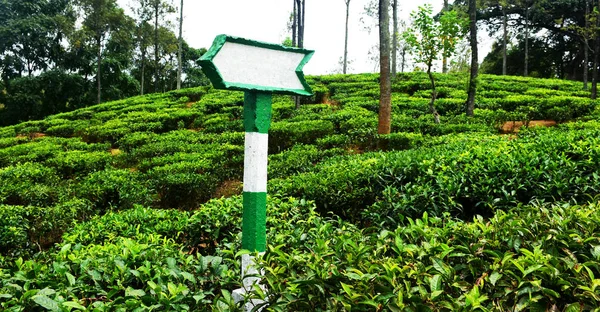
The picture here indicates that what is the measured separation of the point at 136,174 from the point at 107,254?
4.60 m

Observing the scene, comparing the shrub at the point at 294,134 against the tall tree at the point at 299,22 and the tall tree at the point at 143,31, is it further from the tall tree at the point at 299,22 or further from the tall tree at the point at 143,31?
the tall tree at the point at 143,31

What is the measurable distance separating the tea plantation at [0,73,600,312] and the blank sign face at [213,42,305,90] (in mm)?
867

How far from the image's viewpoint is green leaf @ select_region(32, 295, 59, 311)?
1464 millimetres

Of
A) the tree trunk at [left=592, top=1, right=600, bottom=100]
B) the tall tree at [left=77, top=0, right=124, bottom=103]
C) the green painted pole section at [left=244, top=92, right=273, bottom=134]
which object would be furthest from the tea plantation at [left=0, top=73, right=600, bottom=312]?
the tall tree at [left=77, top=0, right=124, bottom=103]

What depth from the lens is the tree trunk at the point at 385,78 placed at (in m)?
7.96

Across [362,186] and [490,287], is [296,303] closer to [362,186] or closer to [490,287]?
[490,287]

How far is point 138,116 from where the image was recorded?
1288cm

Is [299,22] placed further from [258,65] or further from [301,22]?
[258,65]

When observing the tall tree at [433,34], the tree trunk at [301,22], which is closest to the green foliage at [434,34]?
the tall tree at [433,34]

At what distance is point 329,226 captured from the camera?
2.52 meters

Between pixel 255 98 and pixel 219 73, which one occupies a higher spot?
pixel 219 73

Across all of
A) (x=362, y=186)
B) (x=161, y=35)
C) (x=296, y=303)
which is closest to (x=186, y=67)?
(x=161, y=35)

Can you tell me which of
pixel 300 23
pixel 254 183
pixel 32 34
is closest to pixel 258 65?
pixel 254 183

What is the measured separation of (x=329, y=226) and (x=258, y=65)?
1.07 meters
